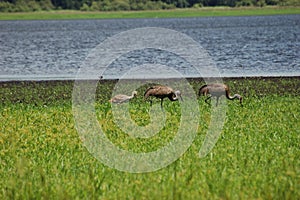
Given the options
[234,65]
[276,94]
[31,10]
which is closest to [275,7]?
[31,10]

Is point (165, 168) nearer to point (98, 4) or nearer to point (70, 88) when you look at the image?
point (70, 88)

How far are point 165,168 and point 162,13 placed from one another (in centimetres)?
16768

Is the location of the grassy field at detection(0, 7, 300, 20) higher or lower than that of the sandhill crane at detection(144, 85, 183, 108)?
lower

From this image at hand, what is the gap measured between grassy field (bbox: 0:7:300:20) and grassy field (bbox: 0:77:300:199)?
149187 mm

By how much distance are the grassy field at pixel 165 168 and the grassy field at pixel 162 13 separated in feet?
489

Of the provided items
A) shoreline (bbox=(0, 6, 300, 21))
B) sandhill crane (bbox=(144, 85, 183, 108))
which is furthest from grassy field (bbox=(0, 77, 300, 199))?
shoreline (bbox=(0, 6, 300, 21))

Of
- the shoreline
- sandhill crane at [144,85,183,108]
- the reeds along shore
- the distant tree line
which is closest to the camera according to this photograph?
sandhill crane at [144,85,183,108]

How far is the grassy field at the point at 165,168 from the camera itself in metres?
11.9

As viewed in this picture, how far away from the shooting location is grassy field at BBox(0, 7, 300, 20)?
16950 centimetres

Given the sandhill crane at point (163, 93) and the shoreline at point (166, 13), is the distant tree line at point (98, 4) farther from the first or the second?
the sandhill crane at point (163, 93)

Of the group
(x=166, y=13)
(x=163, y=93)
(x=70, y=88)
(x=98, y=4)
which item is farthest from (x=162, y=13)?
(x=163, y=93)

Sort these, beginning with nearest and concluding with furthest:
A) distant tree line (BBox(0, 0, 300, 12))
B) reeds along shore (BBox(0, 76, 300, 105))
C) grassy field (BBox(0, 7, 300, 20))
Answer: reeds along shore (BBox(0, 76, 300, 105)) < grassy field (BBox(0, 7, 300, 20)) < distant tree line (BBox(0, 0, 300, 12))

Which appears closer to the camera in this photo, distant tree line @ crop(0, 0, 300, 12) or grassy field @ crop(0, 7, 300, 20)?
grassy field @ crop(0, 7, 300, 20)

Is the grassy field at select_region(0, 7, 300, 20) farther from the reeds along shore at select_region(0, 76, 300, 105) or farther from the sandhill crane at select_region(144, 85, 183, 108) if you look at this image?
the sandhill crane at select_region(144, 85, 183, 108)
